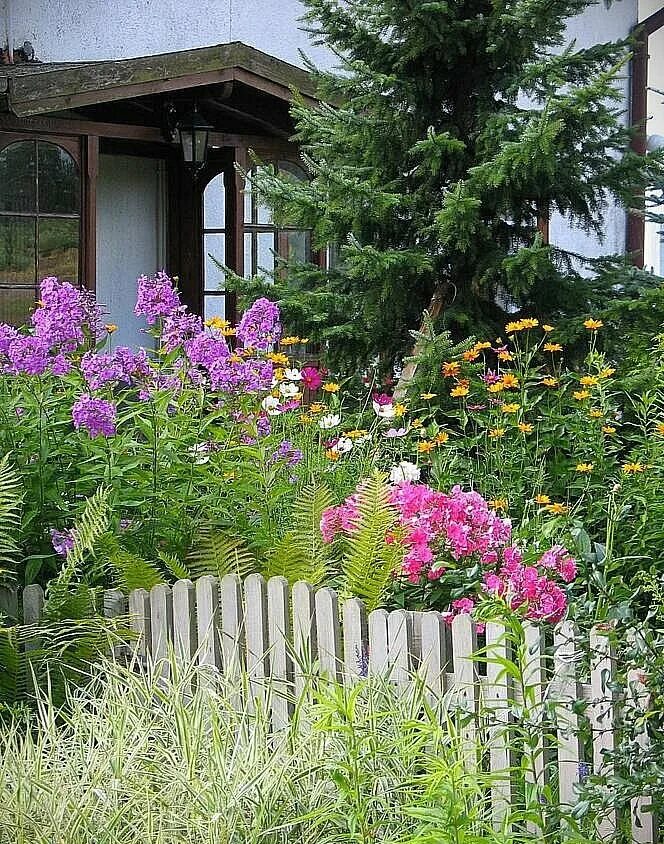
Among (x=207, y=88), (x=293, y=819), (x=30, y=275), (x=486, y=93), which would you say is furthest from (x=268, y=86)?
(x=293, y=819)

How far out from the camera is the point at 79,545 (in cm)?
345

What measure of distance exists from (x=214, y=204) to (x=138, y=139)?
0.92 m

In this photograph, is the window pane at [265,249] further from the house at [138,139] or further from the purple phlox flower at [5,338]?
the purple phlox flower at [5,338]

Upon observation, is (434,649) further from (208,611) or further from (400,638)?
(208,611)

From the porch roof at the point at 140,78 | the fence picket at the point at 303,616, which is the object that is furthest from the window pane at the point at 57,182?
the fence picket at the point at 303,616

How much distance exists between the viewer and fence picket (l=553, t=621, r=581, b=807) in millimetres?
2904

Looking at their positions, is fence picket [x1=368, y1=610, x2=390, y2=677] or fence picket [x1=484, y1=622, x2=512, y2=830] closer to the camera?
fence picket [x1=484, y1=622, x2=512, y2=830]

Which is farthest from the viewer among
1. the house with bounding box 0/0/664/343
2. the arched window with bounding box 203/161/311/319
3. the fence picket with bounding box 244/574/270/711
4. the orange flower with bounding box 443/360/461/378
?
the arched window with bounding box 203/161/311/319

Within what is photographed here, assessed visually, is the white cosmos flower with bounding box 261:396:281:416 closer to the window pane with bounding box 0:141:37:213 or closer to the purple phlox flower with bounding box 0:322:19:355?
Answer: the purple phlox flower with bounding box 0:322:19:355

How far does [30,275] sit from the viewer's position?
846 centimetres

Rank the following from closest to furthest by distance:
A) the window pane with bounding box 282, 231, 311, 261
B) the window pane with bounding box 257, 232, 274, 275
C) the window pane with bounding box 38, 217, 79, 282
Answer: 1. the window pane with bounding box 38, 217, 79, 282
2. the window pane with bounding box 257, 232, 274, 275
3. the window pane with bounding box 282, 231, 311, 261

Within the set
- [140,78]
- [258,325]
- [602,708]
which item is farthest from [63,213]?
[602,708]

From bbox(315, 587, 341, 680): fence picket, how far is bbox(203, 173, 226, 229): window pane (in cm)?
641

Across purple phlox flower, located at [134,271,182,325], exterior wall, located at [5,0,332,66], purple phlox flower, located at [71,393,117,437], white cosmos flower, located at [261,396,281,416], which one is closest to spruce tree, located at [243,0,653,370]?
white cosmos flower, located at [261,396,281,416]
